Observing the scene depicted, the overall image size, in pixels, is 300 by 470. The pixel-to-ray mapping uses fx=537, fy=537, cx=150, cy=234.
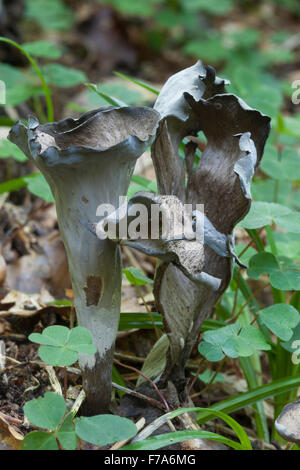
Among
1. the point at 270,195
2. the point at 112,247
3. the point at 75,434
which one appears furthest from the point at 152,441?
→ the point at 270,195

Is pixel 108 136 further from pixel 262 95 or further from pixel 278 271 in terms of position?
pixel 262 95

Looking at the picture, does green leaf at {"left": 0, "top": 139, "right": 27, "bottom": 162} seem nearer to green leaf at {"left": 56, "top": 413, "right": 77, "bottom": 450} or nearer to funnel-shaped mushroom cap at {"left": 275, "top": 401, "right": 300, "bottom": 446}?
Answer: green leaf at {"left": 56, "top": 413, "right": 77, "bottom": 450}

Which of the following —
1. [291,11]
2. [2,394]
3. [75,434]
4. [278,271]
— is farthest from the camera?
[291,11]

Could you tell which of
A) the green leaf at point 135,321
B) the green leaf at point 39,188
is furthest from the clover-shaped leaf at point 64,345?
the green leaf at point 39,188

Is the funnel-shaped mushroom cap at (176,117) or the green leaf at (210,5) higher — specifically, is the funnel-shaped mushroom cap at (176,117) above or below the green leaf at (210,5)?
below

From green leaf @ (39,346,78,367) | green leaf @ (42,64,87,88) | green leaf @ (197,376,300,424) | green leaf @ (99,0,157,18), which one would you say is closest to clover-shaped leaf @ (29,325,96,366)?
green leaf @ (39,346,78,367)

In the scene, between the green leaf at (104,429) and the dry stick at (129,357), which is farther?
the dry stick at (129,357)

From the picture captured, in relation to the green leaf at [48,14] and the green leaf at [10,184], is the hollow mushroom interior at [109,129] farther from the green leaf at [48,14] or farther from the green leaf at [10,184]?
the green leaf at [48,14]
